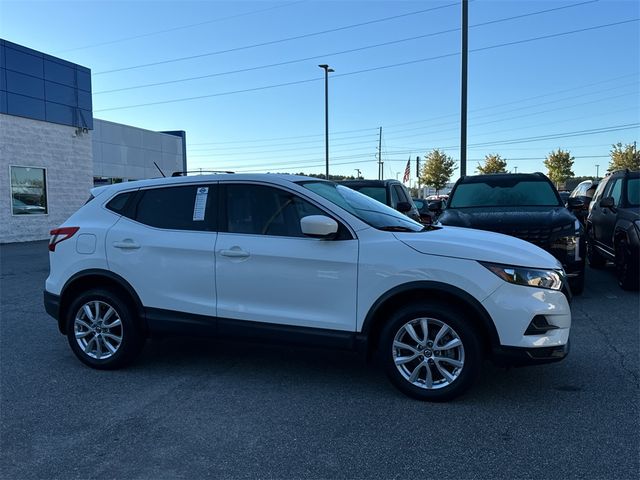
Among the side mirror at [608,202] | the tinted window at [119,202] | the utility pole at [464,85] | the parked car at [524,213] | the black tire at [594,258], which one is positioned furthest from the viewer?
the utility pole at [464,85]

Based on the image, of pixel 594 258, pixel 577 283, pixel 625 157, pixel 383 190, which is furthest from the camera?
pixel 625 157

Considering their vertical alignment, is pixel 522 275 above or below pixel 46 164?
below

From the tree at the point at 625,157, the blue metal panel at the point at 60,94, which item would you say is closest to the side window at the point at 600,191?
the blue metal panel at the point at 60,94

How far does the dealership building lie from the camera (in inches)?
750

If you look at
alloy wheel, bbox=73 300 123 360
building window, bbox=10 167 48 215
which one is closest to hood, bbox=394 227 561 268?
alloy wheel, bbox=73 300 123 360

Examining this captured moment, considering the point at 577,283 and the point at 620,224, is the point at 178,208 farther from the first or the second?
the point at 620,224

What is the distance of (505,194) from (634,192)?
2038 mm

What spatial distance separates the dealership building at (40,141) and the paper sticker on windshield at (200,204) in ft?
56.7

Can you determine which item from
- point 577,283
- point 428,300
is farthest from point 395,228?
point 577,283

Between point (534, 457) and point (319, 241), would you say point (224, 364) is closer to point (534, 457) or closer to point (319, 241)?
point (319, 241)

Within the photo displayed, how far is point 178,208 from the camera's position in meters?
4.87

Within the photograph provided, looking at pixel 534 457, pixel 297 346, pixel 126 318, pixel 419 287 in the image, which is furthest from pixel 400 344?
pixel 126 318

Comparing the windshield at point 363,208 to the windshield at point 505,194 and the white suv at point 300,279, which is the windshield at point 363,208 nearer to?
the white suv at point 300,279

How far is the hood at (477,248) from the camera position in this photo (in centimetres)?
398
